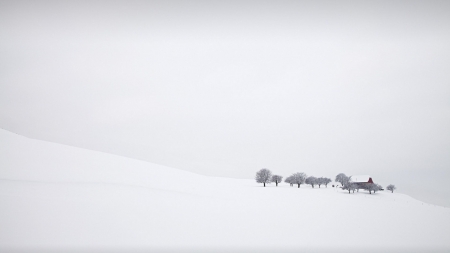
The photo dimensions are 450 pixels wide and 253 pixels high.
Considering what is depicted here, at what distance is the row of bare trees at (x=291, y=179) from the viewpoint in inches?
1857

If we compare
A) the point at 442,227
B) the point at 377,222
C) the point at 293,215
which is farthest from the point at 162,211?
the point at 442,227

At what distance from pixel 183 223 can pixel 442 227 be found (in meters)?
18.2

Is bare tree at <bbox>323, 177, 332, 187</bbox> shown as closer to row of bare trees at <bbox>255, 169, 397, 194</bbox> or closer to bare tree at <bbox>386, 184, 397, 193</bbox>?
row of bare trees at <bbox>255, 169, 397, 194</bbox>

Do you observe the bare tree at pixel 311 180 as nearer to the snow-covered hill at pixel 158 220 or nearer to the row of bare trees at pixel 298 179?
the row of bare trees at pixel 298 179

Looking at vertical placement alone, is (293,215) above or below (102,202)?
below

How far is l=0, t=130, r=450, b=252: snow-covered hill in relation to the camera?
380 inches

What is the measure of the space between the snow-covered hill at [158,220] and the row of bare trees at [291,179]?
2973cm

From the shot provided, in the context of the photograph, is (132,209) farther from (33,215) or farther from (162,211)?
(33,215)

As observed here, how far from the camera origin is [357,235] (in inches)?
472

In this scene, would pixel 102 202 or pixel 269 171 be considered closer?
pixel 102 202

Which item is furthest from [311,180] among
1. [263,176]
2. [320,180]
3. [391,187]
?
[391,187]

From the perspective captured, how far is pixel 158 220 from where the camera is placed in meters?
11.5

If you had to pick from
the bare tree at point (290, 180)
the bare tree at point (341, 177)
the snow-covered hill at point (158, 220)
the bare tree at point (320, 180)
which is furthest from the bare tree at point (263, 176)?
the snow-covered hill at point (158, 220)

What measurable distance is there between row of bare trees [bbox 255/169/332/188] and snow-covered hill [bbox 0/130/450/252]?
29.7 m
